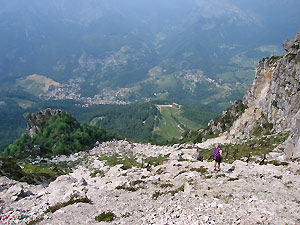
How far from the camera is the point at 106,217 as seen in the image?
15.1 meters

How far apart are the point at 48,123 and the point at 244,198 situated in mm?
121205

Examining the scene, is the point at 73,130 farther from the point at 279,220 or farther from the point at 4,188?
the point at 279,220

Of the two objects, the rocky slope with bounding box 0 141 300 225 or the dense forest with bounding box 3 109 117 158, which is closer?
the rocky slope with bounding box 0 141 300 225

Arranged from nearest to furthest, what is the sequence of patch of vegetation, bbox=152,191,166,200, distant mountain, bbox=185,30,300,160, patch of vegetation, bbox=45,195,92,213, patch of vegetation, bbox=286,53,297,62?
patch of vegetation, bbox=45,195,92,213 → patch of vegetation, bbox=152,191,166,200 → distant mountain, bbox=185,30,300,160 → patch of vegetation, bbox=286,53,297,62

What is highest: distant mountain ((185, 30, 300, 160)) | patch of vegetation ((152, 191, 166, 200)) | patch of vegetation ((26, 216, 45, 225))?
distant mountain ((185, 30, 300, 160))

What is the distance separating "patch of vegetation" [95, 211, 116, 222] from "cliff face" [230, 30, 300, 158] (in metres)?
47.6

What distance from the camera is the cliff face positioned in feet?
193

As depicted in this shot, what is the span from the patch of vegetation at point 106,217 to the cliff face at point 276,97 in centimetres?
4759

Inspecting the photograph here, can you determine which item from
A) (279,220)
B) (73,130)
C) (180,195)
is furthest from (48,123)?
(279,220)

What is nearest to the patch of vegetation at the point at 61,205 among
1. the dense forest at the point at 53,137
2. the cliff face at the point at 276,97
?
the cliff face at the point at 276,97

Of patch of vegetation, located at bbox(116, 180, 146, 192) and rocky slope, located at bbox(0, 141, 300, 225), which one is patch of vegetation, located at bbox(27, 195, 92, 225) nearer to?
rocky slope, located at bbox(0, 141, 300, 225)

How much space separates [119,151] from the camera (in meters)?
84.4

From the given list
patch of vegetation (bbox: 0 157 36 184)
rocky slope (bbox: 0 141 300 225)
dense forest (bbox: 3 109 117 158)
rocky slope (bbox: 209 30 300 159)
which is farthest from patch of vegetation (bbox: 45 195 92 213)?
dense forest (bbox: 3 109 117 158)

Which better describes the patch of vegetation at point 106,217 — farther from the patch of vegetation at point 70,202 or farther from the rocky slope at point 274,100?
the rocky slope at point 274,100
